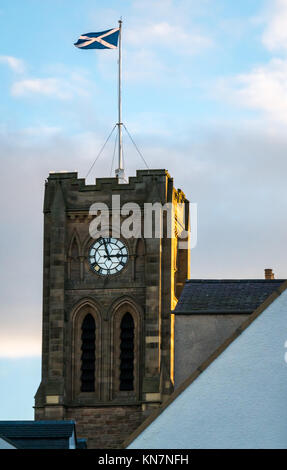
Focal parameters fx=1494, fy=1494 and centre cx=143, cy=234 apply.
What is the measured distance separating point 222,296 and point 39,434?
64.4 feet

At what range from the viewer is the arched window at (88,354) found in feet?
234

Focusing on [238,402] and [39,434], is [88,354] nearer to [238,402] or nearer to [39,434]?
[39,434]

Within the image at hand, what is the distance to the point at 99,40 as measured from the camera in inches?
2731

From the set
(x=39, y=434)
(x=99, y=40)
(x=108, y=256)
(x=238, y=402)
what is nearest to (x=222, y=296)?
(x=39, y=434)

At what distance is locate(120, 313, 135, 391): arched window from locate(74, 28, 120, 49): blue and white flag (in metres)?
13.0

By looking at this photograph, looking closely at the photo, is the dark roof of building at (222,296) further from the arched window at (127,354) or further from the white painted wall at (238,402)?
the white painted wall at (238,402)

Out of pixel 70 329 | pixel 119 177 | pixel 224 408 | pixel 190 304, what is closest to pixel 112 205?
pixel 119 177

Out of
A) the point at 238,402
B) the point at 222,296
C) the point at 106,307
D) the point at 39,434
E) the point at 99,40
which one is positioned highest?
the point at 99,40

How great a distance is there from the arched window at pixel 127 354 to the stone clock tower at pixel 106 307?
0.05m

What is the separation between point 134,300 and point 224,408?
5036 centimetres

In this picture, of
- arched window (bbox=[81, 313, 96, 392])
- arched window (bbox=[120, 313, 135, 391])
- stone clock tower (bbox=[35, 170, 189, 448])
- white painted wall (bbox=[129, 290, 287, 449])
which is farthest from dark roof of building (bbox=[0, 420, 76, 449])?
arched window (bbox=[81, 313, 96, 392])

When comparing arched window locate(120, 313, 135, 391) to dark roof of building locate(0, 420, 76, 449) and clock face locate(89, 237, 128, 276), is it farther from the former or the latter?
dark roof of building locate(0, 420, 76, 449)
